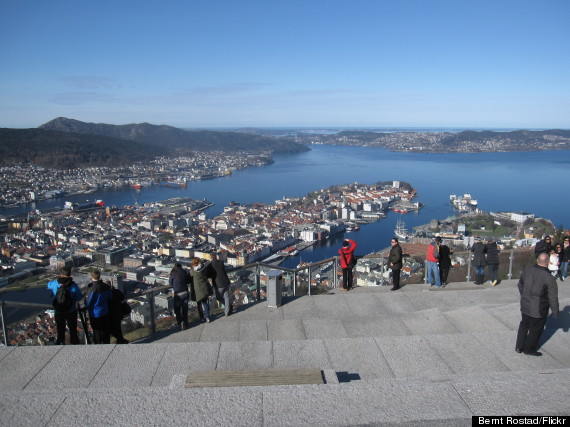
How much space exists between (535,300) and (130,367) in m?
3.86

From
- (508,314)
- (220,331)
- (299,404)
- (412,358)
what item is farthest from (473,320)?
(299,404)

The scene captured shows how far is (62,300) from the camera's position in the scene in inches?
186

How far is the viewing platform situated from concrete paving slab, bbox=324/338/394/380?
0.5 inches

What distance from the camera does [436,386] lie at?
10.3 ft

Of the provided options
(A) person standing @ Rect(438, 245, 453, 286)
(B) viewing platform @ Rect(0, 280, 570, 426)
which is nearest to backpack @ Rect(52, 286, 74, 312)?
(B) viewing platform @ Rect(0, 280, 570, 426)

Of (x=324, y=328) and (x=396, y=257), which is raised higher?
(x=396, y=257)

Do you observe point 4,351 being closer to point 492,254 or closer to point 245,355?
point 245,355

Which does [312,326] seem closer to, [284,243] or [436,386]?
[436,386]

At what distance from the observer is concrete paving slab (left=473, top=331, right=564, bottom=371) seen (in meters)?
4.16

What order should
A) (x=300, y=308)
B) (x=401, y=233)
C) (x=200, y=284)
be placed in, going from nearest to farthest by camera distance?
(x=200, y=284) < (x=300, y=308) < (x=401, y=233)

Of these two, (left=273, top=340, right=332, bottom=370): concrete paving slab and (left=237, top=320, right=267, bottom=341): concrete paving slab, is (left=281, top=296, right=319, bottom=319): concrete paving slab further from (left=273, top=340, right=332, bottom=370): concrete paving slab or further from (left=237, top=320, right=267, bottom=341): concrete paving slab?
(left=273, top=340, right=332, bottom=370): concrete paving slab

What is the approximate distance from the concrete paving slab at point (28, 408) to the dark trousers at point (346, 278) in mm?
4826

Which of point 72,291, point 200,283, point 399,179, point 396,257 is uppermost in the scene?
point 72,291

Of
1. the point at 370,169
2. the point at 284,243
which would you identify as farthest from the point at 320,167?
the point at 284,243
